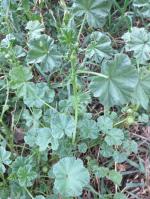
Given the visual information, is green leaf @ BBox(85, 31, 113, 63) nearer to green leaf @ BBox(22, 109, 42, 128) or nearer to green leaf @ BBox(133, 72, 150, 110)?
green leaf @ BBox(133, 72, 150, 110)

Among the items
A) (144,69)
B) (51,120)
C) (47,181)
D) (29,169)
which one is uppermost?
(144,69)

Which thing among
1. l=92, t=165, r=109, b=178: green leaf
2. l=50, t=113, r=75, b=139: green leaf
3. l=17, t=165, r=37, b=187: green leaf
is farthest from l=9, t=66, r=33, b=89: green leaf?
l=92, t=165, r=109, b=178: green leaf

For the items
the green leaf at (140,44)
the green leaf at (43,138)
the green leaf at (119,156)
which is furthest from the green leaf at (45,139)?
the green leaf at (140,44)

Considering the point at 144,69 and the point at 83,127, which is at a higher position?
the point at 144,69

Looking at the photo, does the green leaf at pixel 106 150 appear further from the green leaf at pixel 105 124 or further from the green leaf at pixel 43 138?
the green leaf at pixel 43 138

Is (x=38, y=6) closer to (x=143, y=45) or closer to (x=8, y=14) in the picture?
(x=8, y=14)

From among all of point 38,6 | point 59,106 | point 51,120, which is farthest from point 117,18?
point 51,120

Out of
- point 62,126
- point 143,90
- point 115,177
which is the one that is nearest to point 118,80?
point 143,90
